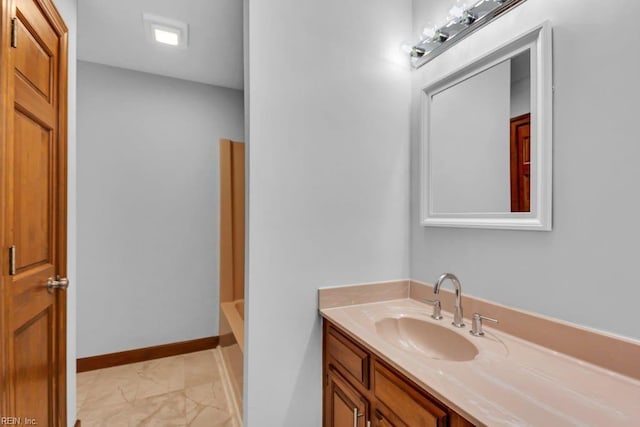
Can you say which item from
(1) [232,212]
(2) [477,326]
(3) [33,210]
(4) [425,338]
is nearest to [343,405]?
(4) [425,338]

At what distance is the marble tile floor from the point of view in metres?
1.91

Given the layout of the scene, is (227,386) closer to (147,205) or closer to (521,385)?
(147,205)

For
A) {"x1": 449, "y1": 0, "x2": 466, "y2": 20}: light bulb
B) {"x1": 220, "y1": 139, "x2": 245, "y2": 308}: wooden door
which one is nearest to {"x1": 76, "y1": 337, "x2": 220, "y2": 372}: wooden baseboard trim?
{"x1": 220, "y1": 139, "x2": 245, "y2": 308}: wooden door

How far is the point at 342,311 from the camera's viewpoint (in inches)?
57.7

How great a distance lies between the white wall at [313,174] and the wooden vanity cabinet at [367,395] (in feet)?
0.35

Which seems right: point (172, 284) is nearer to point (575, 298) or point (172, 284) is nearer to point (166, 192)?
point (166, 192)

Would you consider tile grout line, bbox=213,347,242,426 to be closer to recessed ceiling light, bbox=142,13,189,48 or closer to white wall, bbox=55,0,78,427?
white wall, bbox=55,0,78,427

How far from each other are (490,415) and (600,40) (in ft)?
3.66

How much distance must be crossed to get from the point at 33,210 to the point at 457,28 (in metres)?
1.97

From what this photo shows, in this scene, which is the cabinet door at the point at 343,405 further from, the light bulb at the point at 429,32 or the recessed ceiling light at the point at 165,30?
the recessed ceiling light at the point at 165,30

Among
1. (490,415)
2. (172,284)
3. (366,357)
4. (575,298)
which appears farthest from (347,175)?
(172,284)

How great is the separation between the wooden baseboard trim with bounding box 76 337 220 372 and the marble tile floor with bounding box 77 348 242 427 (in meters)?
0.04

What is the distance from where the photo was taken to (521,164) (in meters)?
1.17

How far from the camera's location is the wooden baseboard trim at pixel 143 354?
8.09 ft
